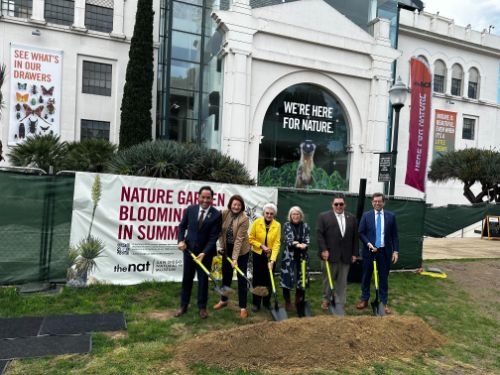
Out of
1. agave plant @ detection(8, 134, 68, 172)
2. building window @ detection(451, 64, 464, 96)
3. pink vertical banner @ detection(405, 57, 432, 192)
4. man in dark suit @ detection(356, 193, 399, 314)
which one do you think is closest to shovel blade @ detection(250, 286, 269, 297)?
man in dark suit @ detection(356, 193, 399, 314)

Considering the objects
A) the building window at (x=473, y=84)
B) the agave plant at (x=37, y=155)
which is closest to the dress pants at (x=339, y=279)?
the agave plant at (x=37, y=155)

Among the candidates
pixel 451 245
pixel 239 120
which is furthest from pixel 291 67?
pixel 451 245

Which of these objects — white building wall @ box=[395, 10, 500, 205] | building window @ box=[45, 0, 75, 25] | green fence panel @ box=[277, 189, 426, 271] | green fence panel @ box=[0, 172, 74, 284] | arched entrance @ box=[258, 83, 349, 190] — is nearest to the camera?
green fence panel @ box=[0, 172, 74, 284]

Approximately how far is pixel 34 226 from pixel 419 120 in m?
22.7

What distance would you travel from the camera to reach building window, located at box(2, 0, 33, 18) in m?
19.8

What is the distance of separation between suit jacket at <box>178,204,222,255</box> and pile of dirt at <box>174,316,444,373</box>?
1272 mm

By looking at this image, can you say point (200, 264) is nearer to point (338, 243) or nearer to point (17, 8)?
point (338, 243)

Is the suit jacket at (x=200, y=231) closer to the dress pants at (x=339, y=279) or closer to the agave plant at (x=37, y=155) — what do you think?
the dress pants at (x=339, y=279)

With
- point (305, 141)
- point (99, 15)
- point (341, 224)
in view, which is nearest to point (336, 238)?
point (341, 224)

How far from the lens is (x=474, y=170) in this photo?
24.1m

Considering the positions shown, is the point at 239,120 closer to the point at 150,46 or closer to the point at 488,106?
the point at 150,46

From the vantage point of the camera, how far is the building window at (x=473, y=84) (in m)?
32.1

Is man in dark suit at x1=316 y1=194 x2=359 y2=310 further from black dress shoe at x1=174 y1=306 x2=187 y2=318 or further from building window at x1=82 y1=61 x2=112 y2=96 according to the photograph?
building window at x1=82 y1=61 x2=112 y2=96

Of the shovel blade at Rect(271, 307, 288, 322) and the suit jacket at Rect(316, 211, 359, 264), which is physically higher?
the suit jacket at Rect(316, 211, 359, 264)
